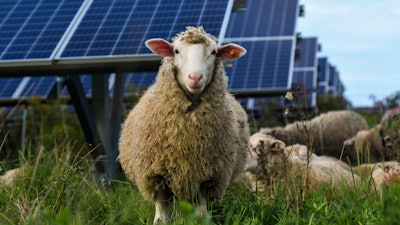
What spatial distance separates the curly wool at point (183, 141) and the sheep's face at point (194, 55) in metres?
0.09

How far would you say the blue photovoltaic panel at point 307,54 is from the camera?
25.3 m

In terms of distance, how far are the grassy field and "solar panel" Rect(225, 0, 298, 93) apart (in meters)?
6.80

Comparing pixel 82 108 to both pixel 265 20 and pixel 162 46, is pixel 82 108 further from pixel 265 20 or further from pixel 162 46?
pixel 265 20

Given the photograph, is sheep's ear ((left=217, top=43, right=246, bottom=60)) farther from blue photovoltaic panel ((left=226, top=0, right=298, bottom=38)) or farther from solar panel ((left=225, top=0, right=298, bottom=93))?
blue photovoltaic panel ((left=226, top=0, right=298, bottom=38))

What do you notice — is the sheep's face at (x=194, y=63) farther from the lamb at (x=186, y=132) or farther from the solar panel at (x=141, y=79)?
the solar panel at (x=141, y=79)

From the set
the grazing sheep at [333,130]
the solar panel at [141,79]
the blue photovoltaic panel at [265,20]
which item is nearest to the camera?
the grazing sheep at [333,130]

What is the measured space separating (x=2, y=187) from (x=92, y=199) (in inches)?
26.7

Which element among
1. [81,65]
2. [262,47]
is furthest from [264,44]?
[81,65]

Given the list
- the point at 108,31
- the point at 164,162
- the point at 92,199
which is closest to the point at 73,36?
the point at 108,31

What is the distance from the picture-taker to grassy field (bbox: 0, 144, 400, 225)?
387 centimetres

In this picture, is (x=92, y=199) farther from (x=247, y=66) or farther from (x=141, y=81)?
(x=141, y=81)

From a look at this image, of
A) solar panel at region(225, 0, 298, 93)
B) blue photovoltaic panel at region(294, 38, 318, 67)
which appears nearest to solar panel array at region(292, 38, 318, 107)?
blue photovoltaic panel at region(294, 38, 318, 67)

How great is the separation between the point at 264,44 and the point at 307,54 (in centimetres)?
1033

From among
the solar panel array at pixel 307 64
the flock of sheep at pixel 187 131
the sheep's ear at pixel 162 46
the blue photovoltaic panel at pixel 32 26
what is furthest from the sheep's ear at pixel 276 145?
the solar panel array at pixel 307 64
